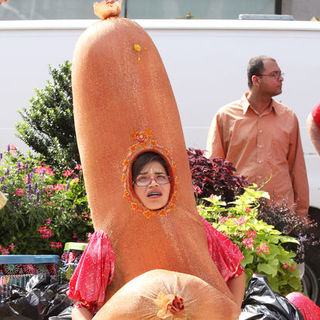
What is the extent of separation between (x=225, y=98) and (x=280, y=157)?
932 mm

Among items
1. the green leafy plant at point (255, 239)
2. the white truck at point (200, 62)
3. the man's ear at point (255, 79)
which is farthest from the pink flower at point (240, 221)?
the white truck at point (200, 62)

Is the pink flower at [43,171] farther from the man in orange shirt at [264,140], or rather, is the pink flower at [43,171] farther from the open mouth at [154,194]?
the open mouth at [154,194]

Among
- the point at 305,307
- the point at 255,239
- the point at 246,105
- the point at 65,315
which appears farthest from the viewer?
the point at 246,105

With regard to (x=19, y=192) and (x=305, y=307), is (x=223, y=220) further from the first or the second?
(x=19, y=192)

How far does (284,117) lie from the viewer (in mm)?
5926

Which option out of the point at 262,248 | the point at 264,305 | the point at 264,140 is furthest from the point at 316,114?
the point at 264,305

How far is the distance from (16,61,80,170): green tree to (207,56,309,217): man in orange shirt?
1124 millimetres

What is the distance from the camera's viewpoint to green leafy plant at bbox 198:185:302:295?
14.3ft

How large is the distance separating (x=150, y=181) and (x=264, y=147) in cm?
290

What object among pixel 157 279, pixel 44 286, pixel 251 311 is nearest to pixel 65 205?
pixel 44 286

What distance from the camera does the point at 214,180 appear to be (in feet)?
16.3

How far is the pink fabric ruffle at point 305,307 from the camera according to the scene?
3.99 m

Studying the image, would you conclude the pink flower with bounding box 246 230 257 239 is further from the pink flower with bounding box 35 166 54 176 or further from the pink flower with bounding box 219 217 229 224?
the pink flower with bounding box 35 166 54 176

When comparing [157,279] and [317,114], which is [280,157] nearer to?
[317,114]
